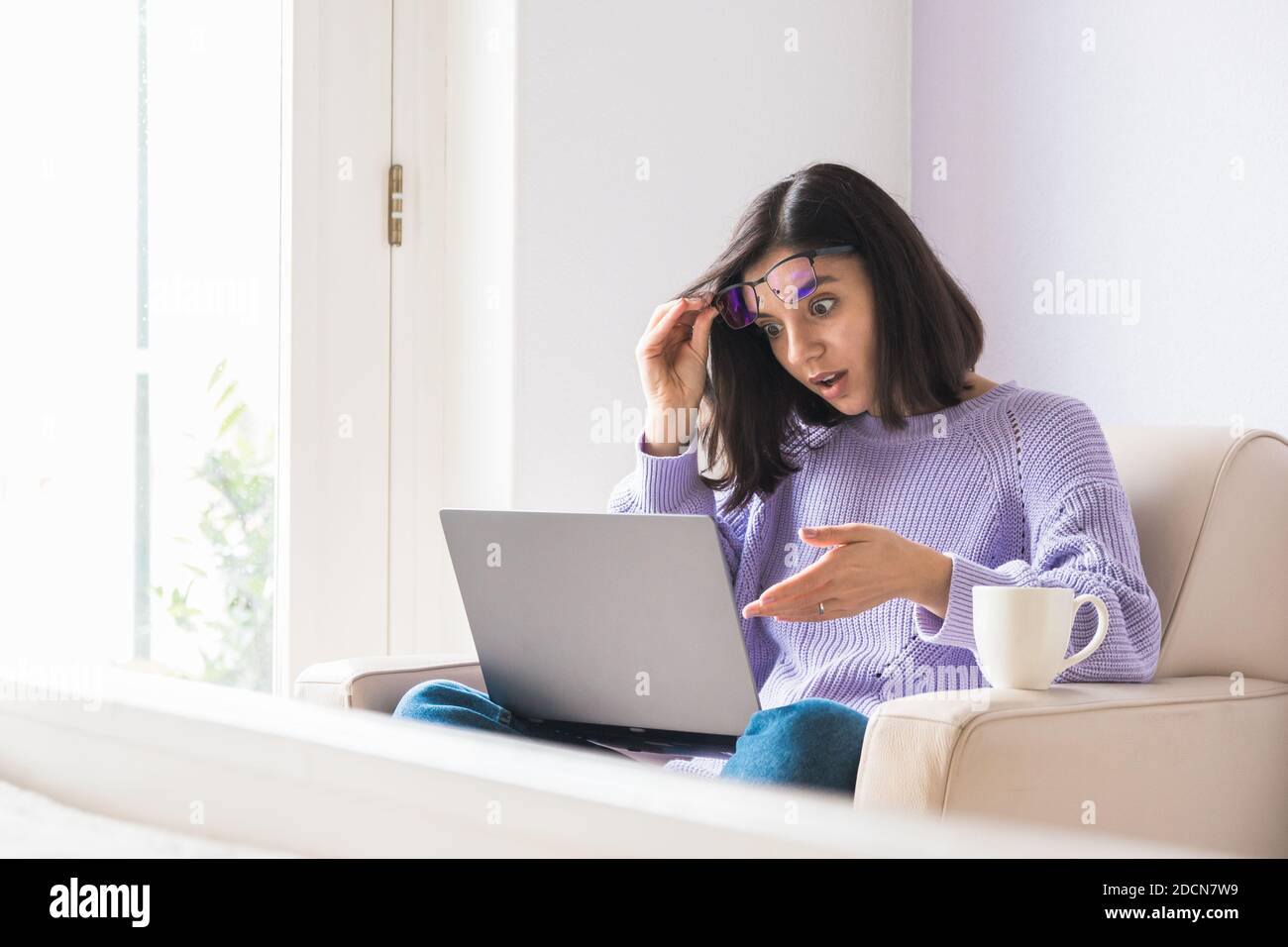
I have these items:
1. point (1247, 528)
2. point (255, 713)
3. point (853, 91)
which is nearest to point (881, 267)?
point (1247, 528)

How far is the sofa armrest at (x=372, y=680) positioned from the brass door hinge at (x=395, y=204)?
2.89 ft

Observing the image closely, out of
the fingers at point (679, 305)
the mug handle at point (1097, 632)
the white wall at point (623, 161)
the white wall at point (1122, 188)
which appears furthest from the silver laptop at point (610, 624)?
the white wall at point (1122, 188)

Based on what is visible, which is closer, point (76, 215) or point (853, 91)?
point (76, 215)

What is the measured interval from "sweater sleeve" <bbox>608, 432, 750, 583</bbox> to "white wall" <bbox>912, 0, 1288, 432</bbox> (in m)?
0.72

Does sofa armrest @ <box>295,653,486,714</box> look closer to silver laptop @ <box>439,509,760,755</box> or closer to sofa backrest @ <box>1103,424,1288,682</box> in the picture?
silver laptop @ <box>439,509,760,755</box>

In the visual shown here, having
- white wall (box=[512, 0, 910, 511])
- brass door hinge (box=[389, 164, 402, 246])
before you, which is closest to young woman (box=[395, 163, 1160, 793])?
white wall (box=[512, 0, 910, 511])

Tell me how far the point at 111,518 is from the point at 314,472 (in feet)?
1.01

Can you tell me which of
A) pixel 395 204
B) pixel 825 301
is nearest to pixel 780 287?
pixel 825 301

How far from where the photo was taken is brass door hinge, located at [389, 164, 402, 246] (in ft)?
7.23

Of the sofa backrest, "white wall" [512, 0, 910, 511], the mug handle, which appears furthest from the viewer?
"white wall" [512, 0, 910, 511]

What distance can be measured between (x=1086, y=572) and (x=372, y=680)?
757 mm

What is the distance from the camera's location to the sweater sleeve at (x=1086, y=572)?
122cm
